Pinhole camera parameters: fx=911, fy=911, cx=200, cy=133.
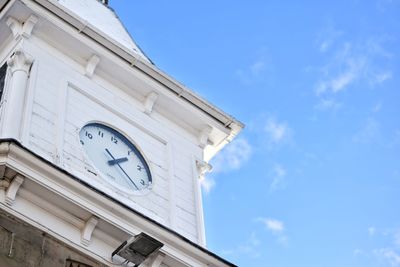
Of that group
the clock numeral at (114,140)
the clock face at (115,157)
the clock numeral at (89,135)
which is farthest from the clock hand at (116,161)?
the clock numeral at (89,135)

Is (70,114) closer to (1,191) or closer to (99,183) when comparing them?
(99,183)

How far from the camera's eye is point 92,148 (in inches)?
608

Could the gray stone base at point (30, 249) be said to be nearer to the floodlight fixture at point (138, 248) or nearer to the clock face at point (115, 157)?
the floodlight fixture at point (138, 248)

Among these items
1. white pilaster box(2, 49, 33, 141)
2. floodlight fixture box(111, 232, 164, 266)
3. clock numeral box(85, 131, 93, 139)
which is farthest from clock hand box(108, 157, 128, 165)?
floodlight fixture box(111, 232, 164, 266)

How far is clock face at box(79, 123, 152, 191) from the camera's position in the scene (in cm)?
1538

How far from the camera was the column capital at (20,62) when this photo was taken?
50.5 ft

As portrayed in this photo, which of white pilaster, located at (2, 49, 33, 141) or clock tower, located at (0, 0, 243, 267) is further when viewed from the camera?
white pilaster, located at (2, 49, 33, 141)

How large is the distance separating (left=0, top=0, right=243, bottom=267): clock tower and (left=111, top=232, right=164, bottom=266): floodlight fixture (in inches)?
0.6

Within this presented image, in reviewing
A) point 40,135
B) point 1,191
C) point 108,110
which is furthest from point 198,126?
point 1,191

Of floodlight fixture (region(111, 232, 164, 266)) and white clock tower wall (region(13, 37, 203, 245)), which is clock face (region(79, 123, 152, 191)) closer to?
white clock tower wall (region(13, 37, 203, 245))

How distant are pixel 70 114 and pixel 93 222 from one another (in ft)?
10.1

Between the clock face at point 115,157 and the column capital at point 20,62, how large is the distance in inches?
56.2

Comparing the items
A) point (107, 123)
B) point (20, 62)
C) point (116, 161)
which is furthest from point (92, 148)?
point (20, 62)

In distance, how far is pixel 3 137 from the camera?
1364 cm
